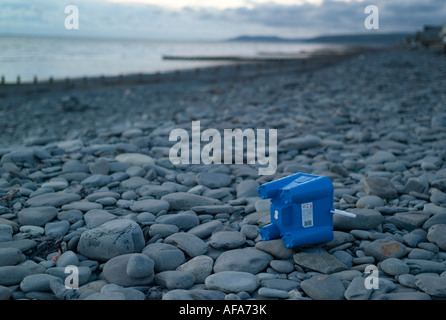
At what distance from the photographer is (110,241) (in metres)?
2.79

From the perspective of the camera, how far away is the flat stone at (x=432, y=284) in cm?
228

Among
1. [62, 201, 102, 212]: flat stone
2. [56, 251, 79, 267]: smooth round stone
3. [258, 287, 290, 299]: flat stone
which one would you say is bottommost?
[258, 287, 290, 299]: flat stone

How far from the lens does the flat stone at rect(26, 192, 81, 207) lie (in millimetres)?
3636

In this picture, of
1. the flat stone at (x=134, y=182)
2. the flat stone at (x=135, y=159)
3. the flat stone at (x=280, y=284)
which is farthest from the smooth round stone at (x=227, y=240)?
the flat stone at (x=135, y=159)

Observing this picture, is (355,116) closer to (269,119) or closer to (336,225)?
(269,119)

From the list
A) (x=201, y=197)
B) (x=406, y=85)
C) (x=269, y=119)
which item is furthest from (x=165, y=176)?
(x=406, y=85)

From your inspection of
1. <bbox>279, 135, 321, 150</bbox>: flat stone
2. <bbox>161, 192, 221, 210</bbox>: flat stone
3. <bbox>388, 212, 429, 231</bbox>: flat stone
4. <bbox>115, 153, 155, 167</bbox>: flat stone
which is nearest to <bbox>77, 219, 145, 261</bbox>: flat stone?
<bbox>161, 192, 221, 210</bbox>: flat stone

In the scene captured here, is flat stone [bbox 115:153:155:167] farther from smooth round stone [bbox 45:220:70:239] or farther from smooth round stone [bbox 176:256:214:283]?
smooth round stone [bbox 176:256:214:283]

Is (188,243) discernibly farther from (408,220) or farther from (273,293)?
(408,220)

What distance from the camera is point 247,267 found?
265 cm

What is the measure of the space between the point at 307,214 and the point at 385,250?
2.17 ft

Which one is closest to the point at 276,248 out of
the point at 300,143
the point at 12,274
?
the point at 12,274

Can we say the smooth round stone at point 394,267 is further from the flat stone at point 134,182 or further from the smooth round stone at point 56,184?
the smooth round stone at point 56,184

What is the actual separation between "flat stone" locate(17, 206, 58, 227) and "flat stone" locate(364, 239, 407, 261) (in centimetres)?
263
